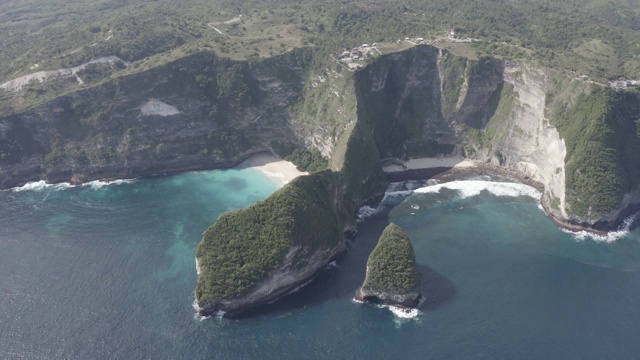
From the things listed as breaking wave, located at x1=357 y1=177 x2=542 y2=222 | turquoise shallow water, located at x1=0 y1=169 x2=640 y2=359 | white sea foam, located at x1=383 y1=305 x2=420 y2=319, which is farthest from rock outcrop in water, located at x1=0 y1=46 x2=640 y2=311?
white sea foam, located at x1=383 y1=305 x2=420 y2=319

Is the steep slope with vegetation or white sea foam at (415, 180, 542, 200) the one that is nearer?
the steep slope with vegetation

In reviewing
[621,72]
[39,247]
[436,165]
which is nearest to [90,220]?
[39,247]

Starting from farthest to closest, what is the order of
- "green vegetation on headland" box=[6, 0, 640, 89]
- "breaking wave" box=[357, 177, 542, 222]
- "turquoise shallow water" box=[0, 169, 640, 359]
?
"green vegetation on headland" box=[6, 0, 640, 89] → "breaking wave" box=[357, 177, 542, 222] → "turquoise shallow water" box=[0, 169, 640, 359]

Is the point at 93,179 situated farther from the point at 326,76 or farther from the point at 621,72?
the point at 621,72

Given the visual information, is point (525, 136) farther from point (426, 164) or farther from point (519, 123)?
point (426, 164)

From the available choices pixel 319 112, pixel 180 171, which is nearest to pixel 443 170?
pixel 319 112

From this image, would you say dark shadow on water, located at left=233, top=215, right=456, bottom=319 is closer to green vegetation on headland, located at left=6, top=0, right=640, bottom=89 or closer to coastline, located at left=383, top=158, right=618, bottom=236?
coastline, located at left=383, top=158, right=618, bottom=236

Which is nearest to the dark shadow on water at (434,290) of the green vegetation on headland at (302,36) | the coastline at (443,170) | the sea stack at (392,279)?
the sea stack at (392,279)
